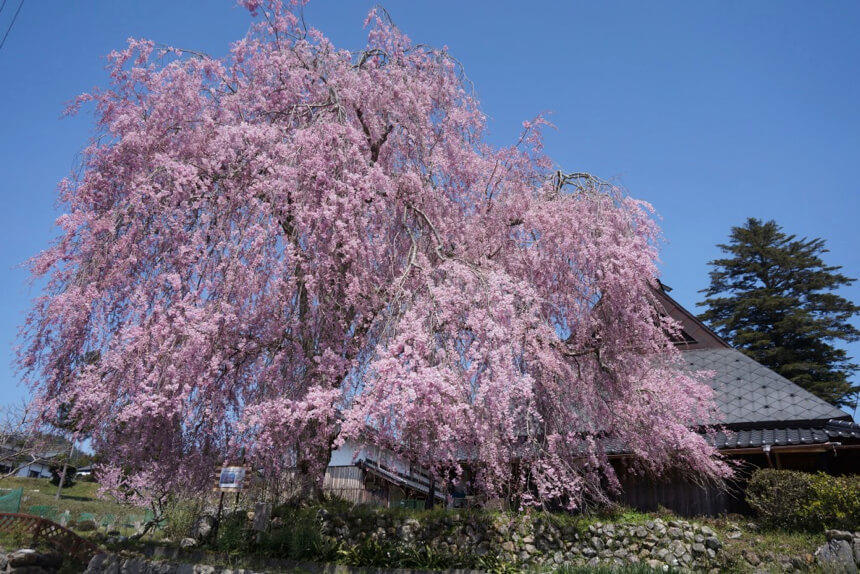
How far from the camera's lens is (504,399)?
8.45m

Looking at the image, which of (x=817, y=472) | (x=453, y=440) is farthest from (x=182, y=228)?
(x=817, y=472)

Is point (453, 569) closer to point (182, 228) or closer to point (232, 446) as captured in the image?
point (232, 446)

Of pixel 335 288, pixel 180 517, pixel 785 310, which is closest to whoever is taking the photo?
pixel 335 288

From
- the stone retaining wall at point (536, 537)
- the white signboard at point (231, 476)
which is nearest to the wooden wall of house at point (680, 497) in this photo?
the stone retaining wall at point (536, 537)

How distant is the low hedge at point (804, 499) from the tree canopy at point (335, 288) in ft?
3.46

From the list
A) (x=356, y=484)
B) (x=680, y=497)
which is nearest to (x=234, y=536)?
(x=356, y=484)

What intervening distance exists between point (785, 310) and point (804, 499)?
1108 inches

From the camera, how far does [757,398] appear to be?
1582cm

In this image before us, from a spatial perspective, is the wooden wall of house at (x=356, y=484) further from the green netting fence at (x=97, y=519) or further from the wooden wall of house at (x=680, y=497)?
the green netting fence at (x=97, y=519)

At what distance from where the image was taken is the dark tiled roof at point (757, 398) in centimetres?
1439

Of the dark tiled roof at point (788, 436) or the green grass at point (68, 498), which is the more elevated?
the dark tiled roof at point (788, 436)

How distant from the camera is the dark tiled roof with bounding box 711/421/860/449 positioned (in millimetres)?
12992

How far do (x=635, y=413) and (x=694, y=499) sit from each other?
11.8 ft

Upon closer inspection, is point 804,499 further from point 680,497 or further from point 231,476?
point 231,476
